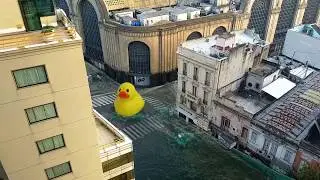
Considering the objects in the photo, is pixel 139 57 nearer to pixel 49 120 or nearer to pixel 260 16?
pixel 260 16

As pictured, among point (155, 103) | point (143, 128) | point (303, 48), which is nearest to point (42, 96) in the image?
point (143, 128)

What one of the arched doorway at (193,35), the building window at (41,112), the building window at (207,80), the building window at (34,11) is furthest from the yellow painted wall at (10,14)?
the arched doorway at (193,35)

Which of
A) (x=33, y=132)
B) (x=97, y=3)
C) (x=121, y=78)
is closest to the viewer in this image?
(x=33, y=132)

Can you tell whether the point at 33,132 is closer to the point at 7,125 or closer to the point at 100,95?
the point at 7,125

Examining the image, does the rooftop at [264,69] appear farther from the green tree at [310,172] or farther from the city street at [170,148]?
the green tree at [310,172]

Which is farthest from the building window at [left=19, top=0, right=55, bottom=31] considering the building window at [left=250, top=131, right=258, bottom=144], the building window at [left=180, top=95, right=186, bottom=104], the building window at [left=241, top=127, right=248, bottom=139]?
the building window at [left=180, top=95, right=186, bottom=104]

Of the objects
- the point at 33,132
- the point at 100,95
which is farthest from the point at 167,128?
the point at 33,132
